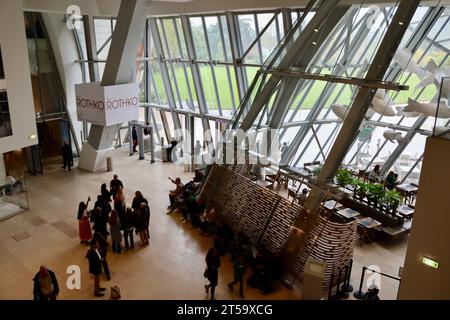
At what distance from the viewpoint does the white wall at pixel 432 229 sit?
23.7 ft

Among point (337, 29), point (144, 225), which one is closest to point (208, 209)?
point (144, 225)

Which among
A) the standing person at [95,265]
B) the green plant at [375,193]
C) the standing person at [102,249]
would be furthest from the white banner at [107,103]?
the green plant at [375,193]

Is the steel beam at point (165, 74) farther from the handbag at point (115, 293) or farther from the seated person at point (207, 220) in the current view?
the handbag at point (115, 293)

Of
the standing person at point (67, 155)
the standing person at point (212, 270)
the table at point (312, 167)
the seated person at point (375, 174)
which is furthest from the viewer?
the standing person at point (67, 155)

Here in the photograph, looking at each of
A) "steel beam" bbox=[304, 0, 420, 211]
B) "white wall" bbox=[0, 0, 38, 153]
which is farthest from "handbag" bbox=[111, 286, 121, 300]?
"white wall" bbox=[0, 0, 38, 153]

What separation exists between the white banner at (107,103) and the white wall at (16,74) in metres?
2.89

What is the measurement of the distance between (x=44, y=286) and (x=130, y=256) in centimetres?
303

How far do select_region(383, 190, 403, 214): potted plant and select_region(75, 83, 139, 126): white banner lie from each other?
10481 mm

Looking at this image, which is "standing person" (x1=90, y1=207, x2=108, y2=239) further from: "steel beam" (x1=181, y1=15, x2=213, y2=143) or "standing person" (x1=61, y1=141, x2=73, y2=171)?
"steel beam" (x1=181, y1=15, x2=213, y2=143)

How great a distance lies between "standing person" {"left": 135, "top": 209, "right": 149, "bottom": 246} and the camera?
10.9 meters

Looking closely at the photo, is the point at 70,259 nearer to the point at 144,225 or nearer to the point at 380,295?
the point at 144,225

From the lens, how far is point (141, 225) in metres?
11.0

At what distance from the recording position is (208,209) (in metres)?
12.2
